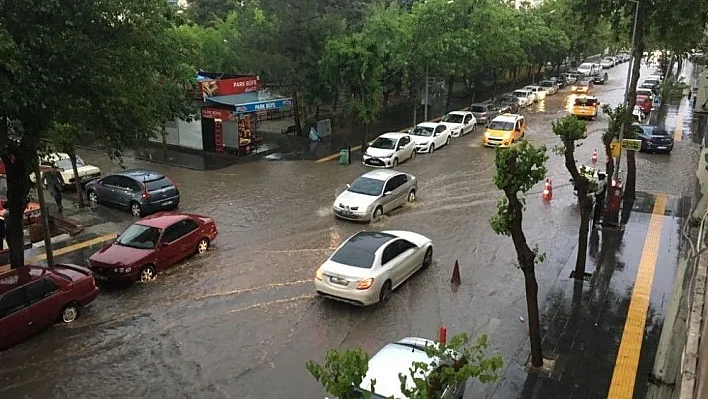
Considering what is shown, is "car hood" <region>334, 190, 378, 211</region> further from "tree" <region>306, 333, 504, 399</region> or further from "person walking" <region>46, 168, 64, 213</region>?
"tree" <region>306, 333, 504, 399</region>

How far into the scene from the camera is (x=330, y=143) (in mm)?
32031

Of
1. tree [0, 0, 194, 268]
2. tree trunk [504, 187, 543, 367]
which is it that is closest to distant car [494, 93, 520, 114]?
tree [0, 0, 194, 268]

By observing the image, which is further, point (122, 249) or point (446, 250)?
point (446, 250)

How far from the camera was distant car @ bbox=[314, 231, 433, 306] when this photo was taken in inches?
508

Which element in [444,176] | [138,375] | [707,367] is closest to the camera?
[707,367]

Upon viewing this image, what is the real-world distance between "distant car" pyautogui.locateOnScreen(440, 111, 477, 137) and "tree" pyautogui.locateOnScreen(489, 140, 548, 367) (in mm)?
22893

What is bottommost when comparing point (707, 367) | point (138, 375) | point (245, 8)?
point (138, 375)

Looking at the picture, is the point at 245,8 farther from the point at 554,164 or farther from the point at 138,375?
the point at 138,375

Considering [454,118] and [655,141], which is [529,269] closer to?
[655,141]

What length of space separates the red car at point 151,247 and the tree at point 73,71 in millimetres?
2067

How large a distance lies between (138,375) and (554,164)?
20.9 meters

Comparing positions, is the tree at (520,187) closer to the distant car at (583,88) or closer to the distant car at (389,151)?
the distant car at (389,151)

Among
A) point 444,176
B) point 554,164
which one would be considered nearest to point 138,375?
point 444,176

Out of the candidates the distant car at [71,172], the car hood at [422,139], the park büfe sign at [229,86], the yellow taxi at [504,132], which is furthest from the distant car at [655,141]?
the distant car at [71,172]
